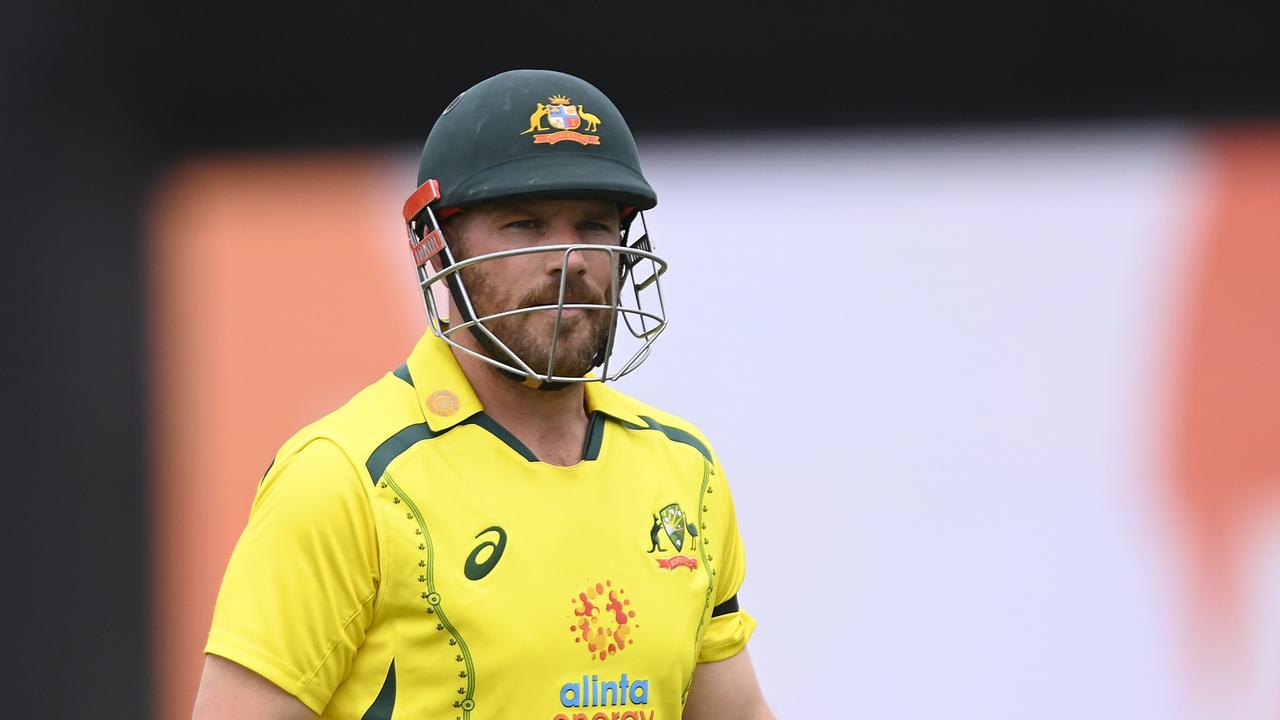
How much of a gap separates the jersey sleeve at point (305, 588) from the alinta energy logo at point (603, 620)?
279mm

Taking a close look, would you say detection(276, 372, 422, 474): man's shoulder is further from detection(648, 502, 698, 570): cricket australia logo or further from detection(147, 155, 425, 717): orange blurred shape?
detection(147, 155, 425, 717): orange blurred shape

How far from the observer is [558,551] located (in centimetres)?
195

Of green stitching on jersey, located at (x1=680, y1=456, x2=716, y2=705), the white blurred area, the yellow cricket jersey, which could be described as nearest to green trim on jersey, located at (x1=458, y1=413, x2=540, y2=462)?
the yellow cricket jersey

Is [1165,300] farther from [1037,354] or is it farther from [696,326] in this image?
[696,326]

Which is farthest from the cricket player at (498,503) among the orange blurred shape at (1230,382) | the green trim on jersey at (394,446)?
the orange blurred shape at (1230,382)

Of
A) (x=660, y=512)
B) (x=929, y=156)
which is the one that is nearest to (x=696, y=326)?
(x=929, y=156)

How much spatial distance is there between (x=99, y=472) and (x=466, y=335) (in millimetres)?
2341

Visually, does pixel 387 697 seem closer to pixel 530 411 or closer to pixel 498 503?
pixel 498 503

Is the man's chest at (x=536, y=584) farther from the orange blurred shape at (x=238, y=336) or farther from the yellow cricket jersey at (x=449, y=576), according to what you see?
the orange blurred shape at (x=238, y=336)

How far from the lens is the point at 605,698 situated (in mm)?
1944

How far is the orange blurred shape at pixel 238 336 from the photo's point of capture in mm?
4117

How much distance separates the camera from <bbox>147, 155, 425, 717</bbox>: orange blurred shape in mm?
4117

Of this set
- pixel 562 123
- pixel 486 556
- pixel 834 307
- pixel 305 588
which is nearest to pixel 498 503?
pixel 486 556

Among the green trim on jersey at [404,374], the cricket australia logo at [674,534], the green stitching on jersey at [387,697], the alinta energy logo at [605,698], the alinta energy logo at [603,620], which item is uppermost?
the green trim on jersey at [404,374]
